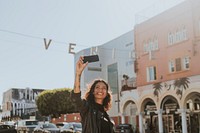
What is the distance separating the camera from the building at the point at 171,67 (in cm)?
2639

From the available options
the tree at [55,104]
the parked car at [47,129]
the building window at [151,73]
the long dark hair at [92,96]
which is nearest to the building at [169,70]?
the building window at [151,73]

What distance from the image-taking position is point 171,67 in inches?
1148

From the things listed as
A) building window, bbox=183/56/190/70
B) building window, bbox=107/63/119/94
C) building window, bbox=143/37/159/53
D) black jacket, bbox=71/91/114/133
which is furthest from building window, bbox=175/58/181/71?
black jacket, bbox=71/91/114/133

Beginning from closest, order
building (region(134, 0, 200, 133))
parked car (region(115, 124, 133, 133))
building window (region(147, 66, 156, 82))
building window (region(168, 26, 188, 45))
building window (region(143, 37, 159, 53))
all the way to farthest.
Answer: building (region(134, 0, 200, 133))
building window (region(168, 26, 188, 45))
parked car (region(115, 124, 133, 133))
building window (region(143, 37, 159, 53))
building window (region(147, 66, 156, 82))

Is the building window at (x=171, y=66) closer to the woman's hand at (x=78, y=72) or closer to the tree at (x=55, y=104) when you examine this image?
the woman's hand at (x=78, y=72)

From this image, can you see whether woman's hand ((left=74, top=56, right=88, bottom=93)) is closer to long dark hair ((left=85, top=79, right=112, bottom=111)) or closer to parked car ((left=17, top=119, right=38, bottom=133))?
long dark hair ((left=85, top=79, right=112, bottom=111))

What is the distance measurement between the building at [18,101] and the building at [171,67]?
7505 cm

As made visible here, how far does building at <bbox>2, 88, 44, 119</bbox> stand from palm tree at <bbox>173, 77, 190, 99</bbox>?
263ft

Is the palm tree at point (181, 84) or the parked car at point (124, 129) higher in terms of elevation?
the palm tree at point (181, 84)

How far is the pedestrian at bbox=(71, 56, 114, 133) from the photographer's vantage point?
11.8 ft

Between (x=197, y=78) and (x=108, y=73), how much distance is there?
2134cm

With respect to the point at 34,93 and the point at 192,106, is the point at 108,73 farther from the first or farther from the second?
the point at 34,93

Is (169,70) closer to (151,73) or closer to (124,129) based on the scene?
(151,73)

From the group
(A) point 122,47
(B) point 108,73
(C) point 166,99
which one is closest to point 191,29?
(C) point 166,99
